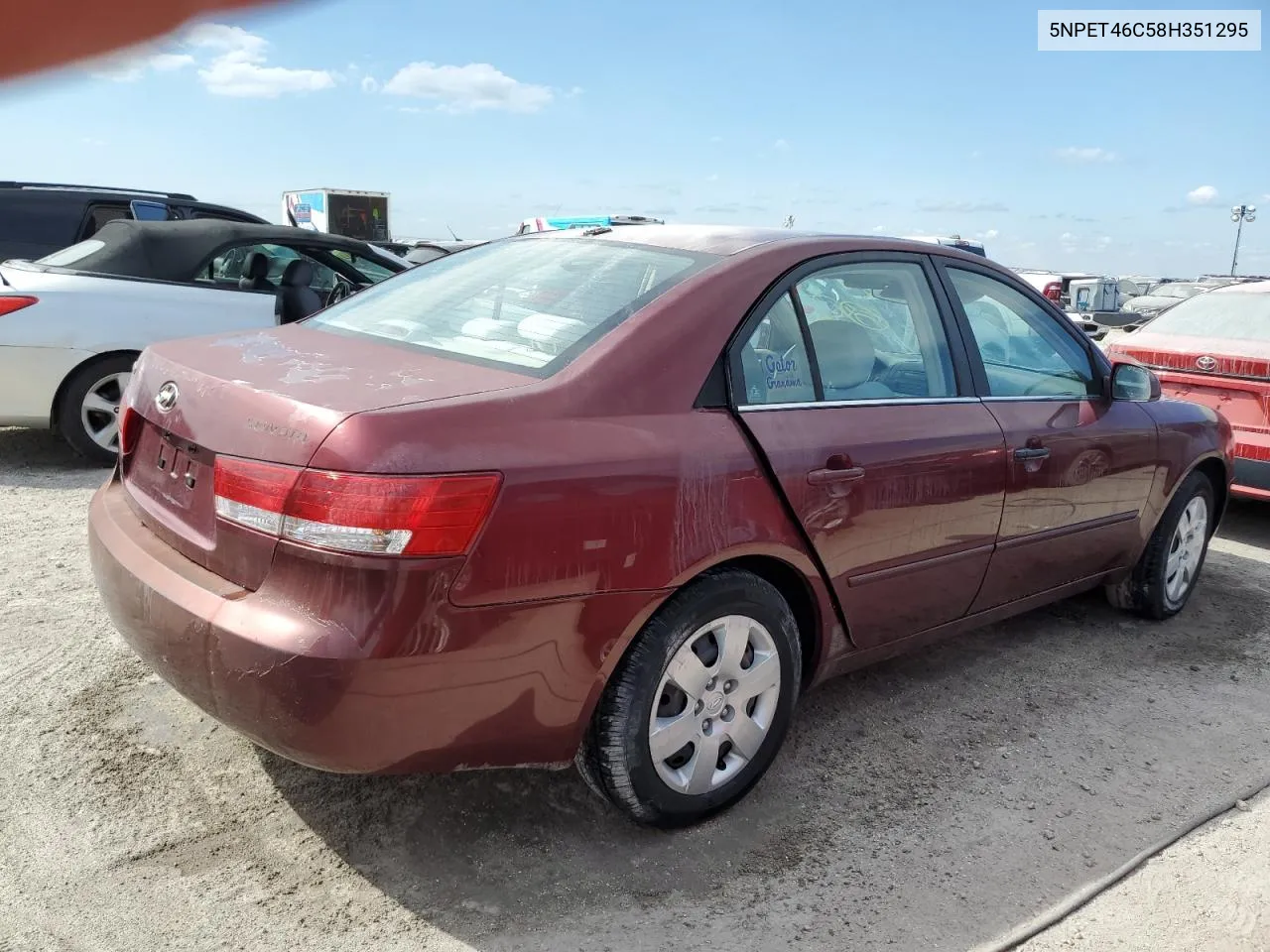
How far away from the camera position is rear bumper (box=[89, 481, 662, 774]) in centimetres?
209

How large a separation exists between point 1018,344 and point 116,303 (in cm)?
492

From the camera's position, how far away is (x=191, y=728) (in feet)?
9.99

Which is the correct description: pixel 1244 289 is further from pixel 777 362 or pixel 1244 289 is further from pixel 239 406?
pixel 239 406

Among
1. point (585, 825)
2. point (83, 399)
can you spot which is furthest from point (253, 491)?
point (83, 399)

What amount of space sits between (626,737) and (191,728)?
140cm

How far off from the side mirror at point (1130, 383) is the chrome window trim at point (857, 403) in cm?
91

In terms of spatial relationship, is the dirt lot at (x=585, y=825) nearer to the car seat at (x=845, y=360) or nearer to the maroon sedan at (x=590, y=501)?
the maroon sedan at (x=590, y=501)

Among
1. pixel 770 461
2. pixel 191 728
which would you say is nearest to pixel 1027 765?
pixel 770 461

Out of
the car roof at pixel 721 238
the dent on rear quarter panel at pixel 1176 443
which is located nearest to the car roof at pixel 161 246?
the car roof at pixel 721 238

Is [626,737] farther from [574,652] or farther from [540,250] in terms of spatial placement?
[540,250]

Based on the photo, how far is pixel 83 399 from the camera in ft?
19.5

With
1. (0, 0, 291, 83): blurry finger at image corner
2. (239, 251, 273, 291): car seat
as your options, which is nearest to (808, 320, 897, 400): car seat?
(0, 0, 291, 83): blurry finger at image corner

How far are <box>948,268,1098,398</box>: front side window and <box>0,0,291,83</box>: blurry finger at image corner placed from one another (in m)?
2.51

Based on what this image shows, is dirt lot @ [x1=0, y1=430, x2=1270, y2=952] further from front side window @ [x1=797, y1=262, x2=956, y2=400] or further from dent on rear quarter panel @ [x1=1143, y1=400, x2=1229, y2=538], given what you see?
front side window @ [x1=797, y1=262, x2=956, y2=400]
